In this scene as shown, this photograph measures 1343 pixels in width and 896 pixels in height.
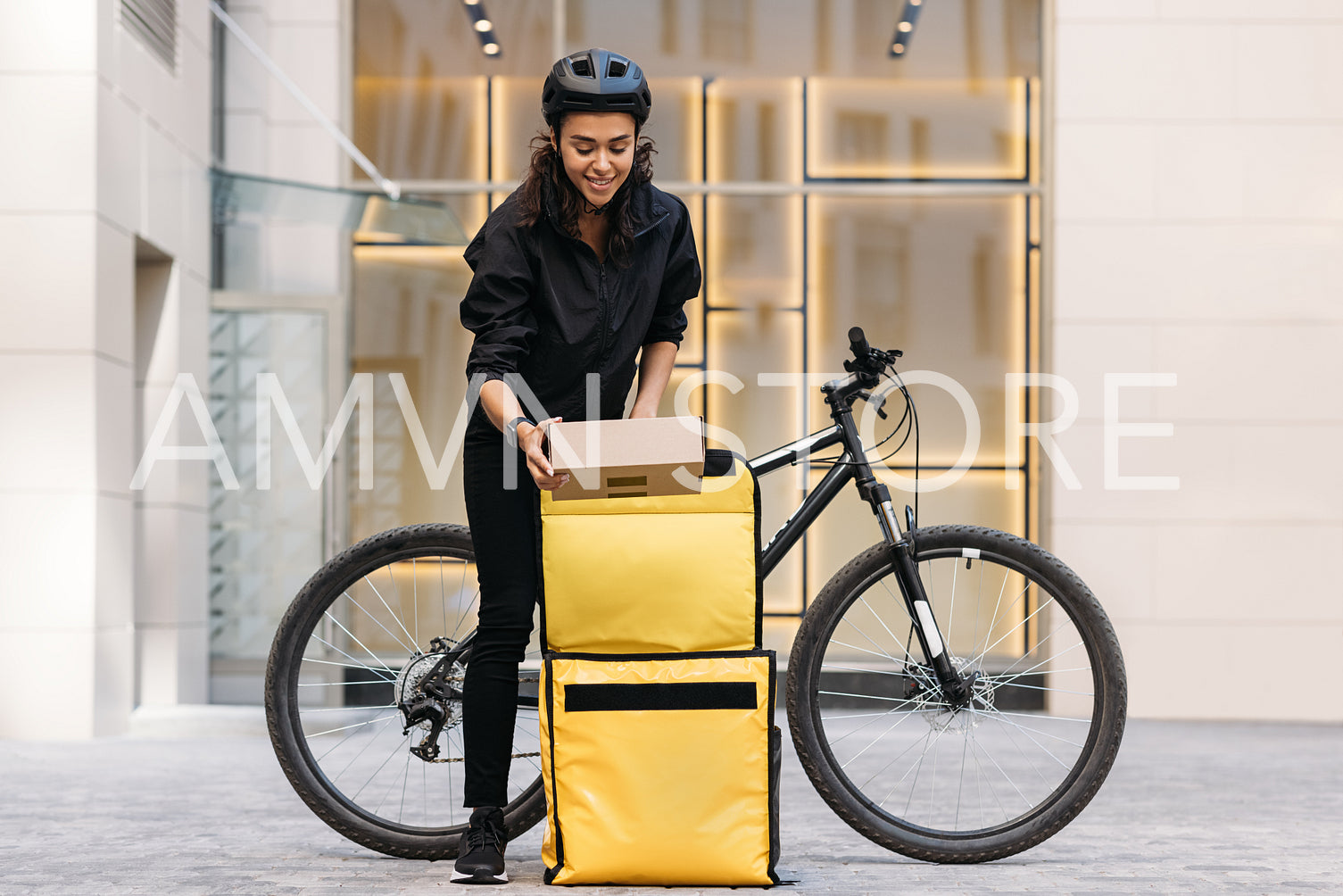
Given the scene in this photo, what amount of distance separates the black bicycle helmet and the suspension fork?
913mm

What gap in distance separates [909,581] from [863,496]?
0.76 feet

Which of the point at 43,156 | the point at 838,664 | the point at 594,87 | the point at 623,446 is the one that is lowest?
the point at 838,664

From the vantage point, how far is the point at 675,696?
9.17 ft

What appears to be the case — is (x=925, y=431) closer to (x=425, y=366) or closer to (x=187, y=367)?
(x=425, y=366)

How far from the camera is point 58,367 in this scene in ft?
19.9

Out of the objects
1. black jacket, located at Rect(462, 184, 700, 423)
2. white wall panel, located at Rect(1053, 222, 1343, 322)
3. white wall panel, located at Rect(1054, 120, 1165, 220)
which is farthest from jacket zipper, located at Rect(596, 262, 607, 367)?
white wall panel, located at Rect(1054, 120, 1165, 220)

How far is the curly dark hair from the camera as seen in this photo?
2914mm

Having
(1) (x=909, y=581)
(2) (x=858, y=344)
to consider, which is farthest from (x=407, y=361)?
(1) (x=909, y=581)

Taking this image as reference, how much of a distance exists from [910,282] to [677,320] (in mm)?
4821

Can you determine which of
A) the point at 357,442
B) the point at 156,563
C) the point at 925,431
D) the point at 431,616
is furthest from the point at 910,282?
the point at 431,616

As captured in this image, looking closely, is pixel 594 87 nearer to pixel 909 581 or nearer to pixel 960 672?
pixel 909 581

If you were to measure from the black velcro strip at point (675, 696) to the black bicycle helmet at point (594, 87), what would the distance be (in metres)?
1.23

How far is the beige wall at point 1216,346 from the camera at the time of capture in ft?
24.3

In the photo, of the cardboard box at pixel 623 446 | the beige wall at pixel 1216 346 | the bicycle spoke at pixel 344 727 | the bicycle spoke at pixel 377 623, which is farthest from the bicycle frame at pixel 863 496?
the beige wall at pixel 1216 346
